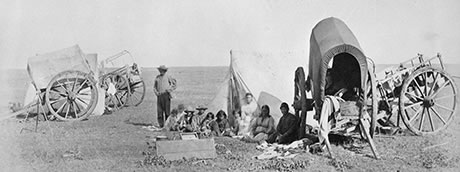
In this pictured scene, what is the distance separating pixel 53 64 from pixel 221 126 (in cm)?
426

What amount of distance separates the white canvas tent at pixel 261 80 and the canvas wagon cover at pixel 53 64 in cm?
340

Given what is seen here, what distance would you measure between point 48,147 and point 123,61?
6.57 m

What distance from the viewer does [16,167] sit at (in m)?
6.91

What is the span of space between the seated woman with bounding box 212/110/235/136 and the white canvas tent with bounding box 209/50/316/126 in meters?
0.35

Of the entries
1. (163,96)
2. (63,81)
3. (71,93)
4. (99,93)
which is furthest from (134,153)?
(99,93)

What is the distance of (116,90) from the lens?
13.4 metres

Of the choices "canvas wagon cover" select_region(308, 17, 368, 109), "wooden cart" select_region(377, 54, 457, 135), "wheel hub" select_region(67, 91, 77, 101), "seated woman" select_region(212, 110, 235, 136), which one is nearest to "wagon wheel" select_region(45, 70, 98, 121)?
"wheel hub" select_region(67, 91, 77, 101)

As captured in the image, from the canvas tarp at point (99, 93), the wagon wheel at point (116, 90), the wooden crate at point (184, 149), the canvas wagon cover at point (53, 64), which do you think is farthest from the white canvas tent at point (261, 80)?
the wagon wheel at point (116, 90)

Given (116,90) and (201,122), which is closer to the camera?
(201,122)

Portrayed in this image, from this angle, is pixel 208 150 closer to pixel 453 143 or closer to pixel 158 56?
pixel 453 143

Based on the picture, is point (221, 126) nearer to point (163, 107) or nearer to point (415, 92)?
point (163, 107)

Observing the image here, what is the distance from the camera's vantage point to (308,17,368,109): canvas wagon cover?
744 centimetres

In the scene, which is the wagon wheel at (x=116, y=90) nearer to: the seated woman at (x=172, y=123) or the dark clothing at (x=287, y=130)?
the seated woman at (x=172, y=123)

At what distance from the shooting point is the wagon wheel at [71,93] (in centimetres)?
1062
